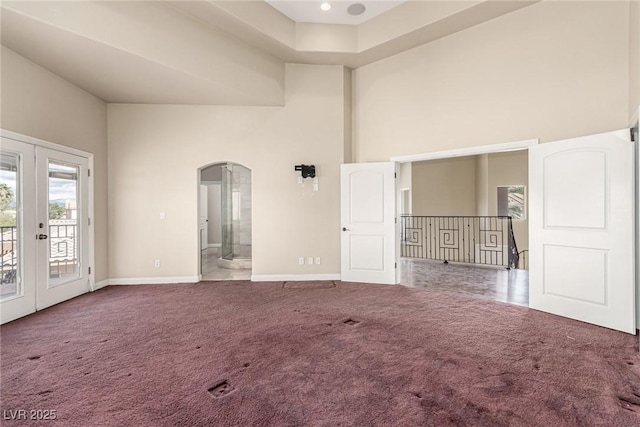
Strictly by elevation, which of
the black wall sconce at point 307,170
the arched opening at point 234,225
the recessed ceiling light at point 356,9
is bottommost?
the arched opening at point 234,225

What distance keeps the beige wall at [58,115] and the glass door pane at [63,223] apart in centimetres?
37

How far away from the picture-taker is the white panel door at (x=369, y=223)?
520 cm

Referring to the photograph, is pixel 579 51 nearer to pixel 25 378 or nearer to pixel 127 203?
pixel 25 378

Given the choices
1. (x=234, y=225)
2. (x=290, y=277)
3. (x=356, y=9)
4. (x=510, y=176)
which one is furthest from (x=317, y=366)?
(x=510, y=176)

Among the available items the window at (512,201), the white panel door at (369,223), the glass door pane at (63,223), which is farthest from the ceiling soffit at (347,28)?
the window at (512,201)

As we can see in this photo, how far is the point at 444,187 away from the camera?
34.8 ft

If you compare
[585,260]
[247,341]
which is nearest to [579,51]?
[585,260]

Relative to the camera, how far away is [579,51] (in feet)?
11.8

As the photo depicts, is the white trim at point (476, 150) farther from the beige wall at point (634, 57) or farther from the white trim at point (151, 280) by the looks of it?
the white trim at point (151, 280)

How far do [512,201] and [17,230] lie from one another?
39.4 feet

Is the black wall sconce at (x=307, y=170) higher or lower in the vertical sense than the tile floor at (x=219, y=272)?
higher

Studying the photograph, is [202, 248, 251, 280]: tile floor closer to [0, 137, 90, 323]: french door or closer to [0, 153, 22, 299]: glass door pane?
[0, 137, 90, 323]: french door

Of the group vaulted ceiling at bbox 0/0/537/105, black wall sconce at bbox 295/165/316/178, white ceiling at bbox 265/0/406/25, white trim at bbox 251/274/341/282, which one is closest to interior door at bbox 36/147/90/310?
vaulted ceiling at bbox 0/0/537/105

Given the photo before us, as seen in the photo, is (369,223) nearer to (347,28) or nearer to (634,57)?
(347,28)
